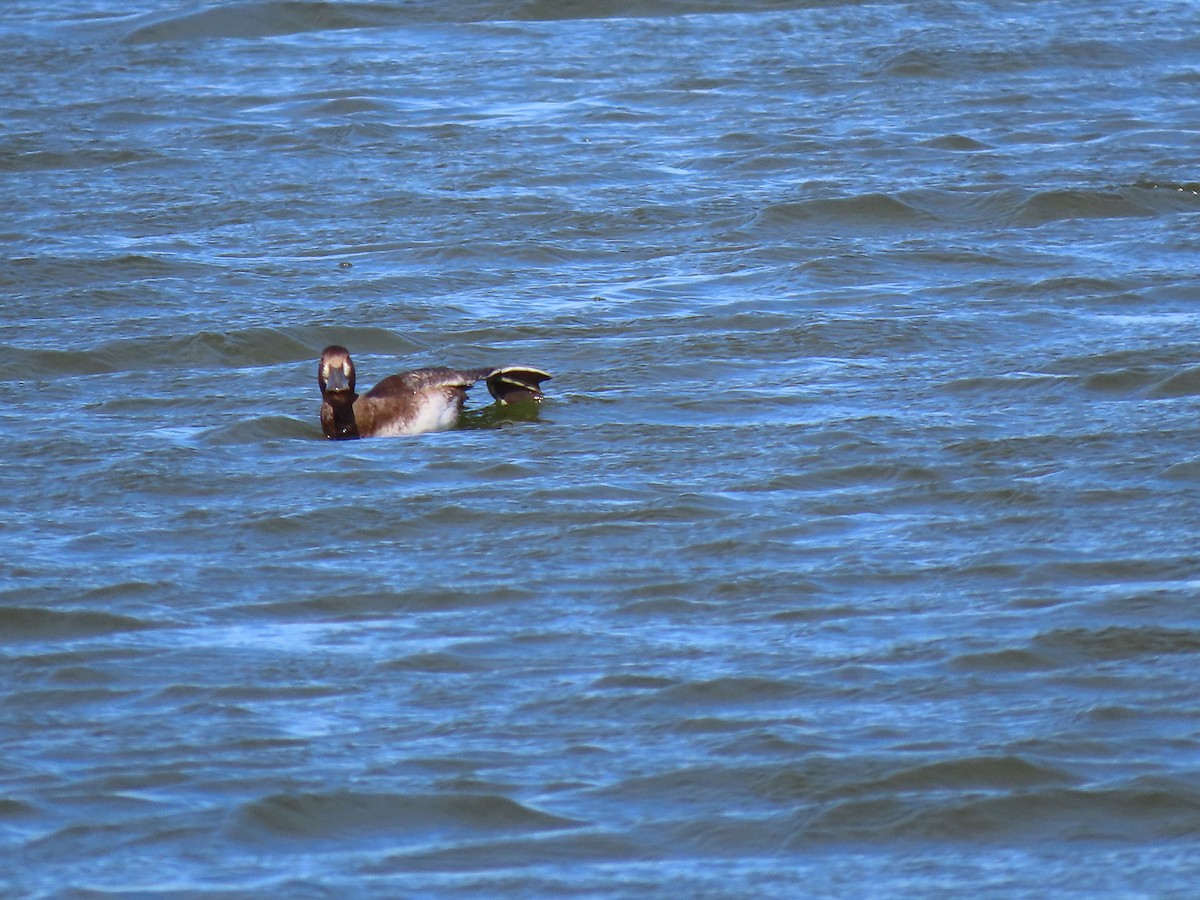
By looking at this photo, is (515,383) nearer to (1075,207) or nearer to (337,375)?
(337,375)

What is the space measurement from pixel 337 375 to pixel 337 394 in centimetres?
8

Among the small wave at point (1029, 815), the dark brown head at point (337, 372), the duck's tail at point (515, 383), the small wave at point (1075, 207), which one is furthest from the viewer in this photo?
the small wave at point (1075, 207)

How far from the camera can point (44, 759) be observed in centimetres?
641

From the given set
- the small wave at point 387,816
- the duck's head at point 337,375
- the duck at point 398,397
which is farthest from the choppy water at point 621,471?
the duck's head at point 337,375

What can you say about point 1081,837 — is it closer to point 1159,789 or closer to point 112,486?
point 1159,789

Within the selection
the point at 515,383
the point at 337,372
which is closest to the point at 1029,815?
the point at 515,383

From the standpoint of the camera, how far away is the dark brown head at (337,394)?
9422 millimetres

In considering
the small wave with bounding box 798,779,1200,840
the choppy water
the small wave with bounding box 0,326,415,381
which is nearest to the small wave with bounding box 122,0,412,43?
the choppy water

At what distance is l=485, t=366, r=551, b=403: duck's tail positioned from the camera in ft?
31.5

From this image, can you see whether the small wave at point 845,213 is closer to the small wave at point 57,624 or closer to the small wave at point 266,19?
the small wave at point 266,19

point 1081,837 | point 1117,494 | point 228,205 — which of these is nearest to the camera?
point 1081,837

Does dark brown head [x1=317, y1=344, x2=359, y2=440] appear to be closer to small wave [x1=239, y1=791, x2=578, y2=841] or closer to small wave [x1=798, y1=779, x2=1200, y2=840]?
small wave [x1=239, y1=791, x2=578, y2=841]

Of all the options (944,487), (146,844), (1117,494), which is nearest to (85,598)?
(146,844)

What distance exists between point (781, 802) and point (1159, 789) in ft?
3.30
